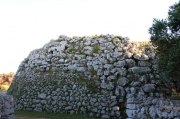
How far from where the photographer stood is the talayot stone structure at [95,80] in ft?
49.6

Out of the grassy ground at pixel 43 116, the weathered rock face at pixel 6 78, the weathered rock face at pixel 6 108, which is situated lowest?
the grassy ground at pixel 43 116

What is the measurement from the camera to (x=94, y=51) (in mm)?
17688

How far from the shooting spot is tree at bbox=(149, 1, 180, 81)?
1209cm

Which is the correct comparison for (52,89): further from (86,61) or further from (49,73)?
(86,61)

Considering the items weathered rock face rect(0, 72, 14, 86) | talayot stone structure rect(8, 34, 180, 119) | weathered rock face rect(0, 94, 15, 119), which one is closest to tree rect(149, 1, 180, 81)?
talayot stone structure rect(8, 34, 180, 119)

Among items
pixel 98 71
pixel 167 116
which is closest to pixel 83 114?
pixel 98 71

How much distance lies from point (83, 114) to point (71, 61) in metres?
4.26

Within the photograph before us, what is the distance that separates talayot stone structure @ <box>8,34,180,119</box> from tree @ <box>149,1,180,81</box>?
197 cm

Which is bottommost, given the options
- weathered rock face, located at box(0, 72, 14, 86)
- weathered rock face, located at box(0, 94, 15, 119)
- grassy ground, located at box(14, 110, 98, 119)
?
grassy ground, located at box(14, 110, 98, 119)

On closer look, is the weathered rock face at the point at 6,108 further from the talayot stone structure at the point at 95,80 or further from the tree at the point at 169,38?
the tree at the point at 169,38

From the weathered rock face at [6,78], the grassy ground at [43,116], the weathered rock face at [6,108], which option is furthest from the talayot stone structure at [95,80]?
the weathered rock face at [6,78]

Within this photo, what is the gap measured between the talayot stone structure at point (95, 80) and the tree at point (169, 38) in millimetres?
1972

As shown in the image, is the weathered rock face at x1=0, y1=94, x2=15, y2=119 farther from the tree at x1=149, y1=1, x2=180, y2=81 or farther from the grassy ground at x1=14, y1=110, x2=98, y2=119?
the tree at x1=149, y1=1, x2=180, y2=81

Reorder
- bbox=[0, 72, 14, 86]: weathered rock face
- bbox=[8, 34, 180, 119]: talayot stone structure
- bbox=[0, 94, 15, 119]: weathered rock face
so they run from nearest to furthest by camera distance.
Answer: bbox=[0, 94, 15, 119]: weathered rock face
bbox=[8, 34, 180, 119]: talayot stone structure
bbox=[0, 72, 14, 86]: weathered rock face
